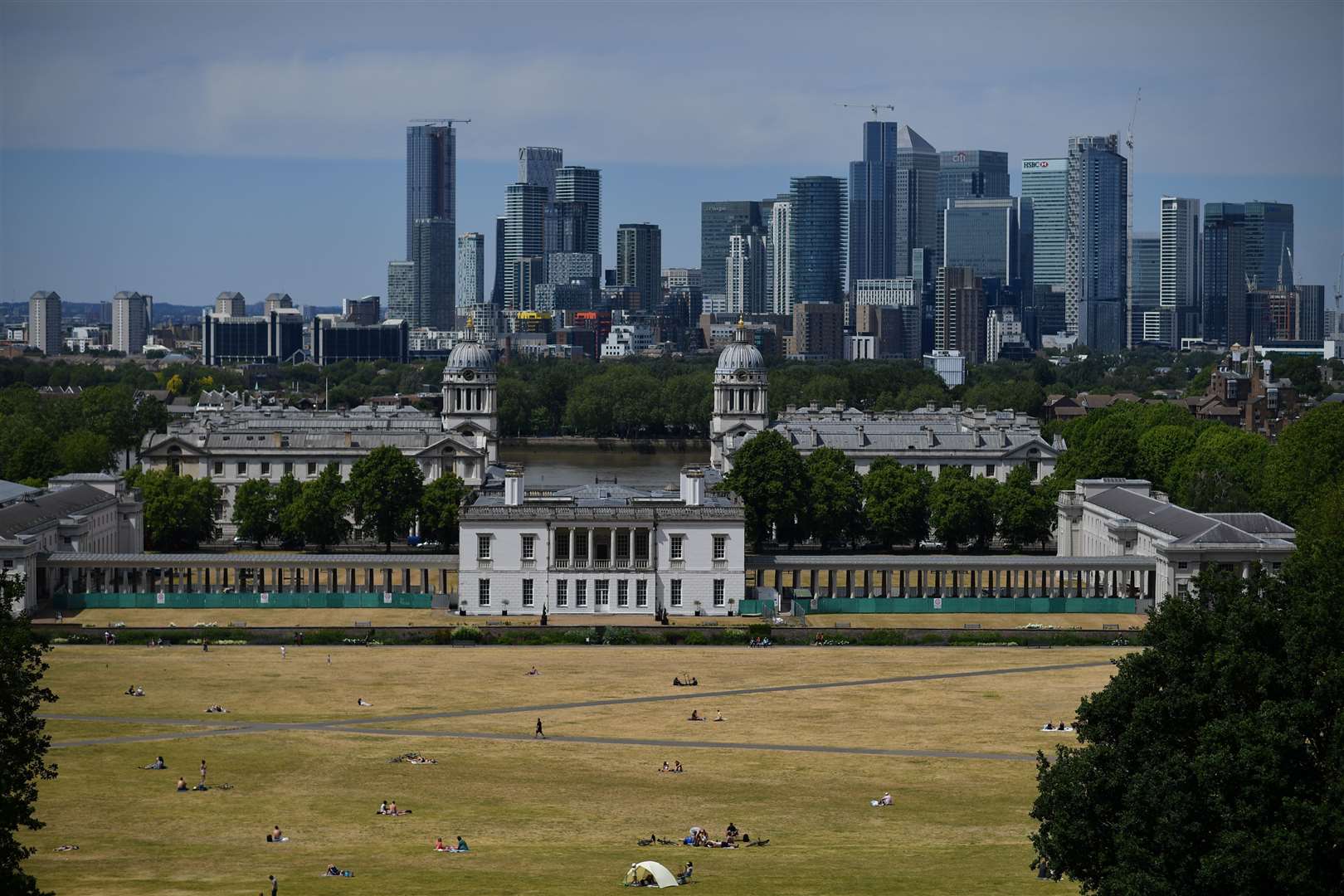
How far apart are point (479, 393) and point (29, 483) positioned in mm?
29025

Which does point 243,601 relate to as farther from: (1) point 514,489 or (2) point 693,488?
(2) point 693,488

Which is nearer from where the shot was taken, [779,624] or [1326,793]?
[1326,793]

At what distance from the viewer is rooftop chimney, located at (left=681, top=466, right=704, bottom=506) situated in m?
94.3

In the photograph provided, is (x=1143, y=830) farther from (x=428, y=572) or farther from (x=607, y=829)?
(x=428, y=572)

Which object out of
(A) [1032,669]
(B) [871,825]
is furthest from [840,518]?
(B) [871,825]

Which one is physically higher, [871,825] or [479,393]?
[479,393]

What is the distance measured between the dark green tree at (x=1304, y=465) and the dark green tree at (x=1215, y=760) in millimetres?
59542

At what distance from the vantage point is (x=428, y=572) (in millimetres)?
102250

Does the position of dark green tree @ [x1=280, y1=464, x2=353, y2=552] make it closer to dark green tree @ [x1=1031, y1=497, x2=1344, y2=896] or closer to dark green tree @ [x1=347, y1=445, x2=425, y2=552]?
dark green tree @ [x1=347, y1=445, x2=425, y2=552]

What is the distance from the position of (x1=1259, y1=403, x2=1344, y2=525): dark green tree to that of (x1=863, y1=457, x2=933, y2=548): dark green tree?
59.0ft

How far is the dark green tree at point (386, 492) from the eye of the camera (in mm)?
111438

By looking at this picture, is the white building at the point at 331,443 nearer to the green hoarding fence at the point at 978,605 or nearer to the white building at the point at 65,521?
the white building at the point at 65,521

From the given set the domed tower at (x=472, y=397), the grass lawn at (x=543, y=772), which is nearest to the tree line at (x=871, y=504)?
Result: the domed tower at (x=472, y=397)

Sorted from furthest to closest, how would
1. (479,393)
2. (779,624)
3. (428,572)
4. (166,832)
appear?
(479,393), (428,572), (779,624), (166,832)
